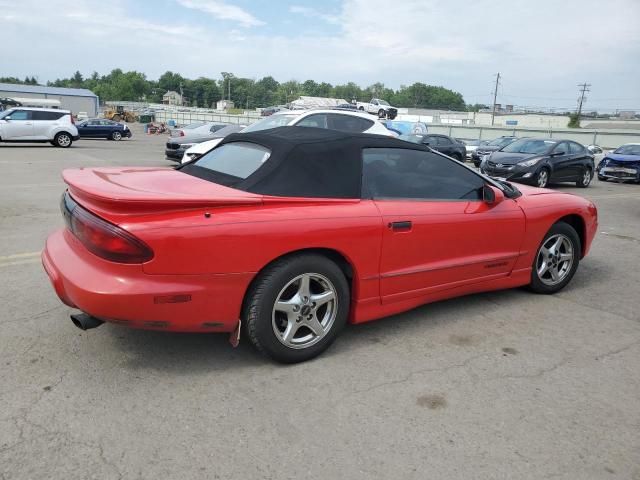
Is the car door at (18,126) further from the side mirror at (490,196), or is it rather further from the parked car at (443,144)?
the side mirror at (490,196)

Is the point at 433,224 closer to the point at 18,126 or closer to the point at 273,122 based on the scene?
the point at 273,122

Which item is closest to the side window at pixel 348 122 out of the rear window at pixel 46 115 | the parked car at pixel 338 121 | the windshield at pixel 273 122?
the parked car at pixel 338 121

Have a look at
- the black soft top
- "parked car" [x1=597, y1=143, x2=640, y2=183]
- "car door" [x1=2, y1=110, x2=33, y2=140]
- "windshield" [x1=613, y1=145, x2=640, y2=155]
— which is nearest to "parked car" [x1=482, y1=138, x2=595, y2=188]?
"parked car" [x1=597, y1=143, x2=640, y2=183]

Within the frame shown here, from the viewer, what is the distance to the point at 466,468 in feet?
7.69

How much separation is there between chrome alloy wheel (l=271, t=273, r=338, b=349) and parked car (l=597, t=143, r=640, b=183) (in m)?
17.5

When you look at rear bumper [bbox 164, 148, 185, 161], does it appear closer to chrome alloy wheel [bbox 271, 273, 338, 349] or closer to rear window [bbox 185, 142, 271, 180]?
rear window [bbox 185, 142, 271, 180]

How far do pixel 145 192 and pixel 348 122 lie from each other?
283 inches

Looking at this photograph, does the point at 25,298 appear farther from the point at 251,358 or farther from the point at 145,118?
the point at 145,118

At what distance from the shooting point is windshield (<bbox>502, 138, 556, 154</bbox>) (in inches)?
559

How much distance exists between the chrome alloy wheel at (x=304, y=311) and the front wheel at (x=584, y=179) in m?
13.9

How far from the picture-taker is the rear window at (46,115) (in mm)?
20344

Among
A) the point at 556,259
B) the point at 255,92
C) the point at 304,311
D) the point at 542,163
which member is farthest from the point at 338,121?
the point at 255,92

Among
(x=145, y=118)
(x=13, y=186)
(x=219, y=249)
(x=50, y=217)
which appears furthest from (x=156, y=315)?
(x=145, y=118)

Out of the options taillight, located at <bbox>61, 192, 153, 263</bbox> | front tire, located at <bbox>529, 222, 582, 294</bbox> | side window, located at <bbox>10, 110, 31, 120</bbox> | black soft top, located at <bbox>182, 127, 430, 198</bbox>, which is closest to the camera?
taillight, located at <bbox>61, 192, 153, 263</bbox>
